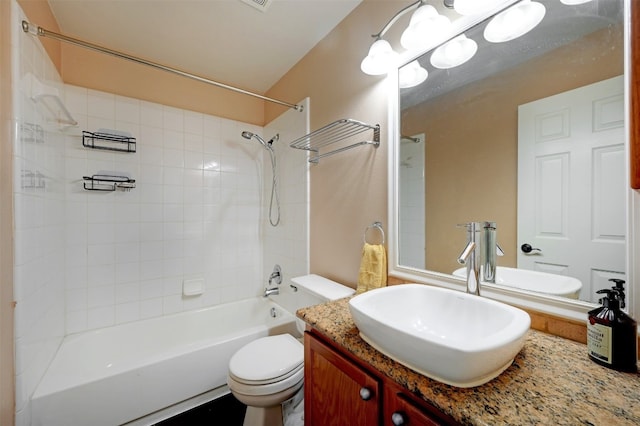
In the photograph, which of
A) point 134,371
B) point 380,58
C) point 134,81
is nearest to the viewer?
point 380,58

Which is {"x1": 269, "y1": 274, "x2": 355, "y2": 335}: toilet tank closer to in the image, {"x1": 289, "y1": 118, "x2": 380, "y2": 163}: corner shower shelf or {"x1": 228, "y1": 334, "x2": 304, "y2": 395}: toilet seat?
{"x1": 228, "y1": 334, "x2": 304, "y2": 395}: toilet seat

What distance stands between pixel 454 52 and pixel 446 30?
92mm

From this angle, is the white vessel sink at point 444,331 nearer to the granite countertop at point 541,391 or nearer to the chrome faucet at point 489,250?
the granite countertop at point 541,391

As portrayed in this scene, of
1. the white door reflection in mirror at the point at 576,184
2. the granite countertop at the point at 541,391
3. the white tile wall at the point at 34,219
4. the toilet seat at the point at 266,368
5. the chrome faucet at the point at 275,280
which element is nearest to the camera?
the granite countertop at the point at 541,391

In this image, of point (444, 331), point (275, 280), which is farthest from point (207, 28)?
point (444, 331)

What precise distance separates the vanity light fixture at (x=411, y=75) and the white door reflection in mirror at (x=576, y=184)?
18.5 inches

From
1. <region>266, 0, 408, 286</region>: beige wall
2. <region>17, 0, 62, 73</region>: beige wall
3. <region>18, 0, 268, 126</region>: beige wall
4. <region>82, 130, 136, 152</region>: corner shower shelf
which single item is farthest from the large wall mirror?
<region>82, 130, 136, 152</region>: corner shower shelf

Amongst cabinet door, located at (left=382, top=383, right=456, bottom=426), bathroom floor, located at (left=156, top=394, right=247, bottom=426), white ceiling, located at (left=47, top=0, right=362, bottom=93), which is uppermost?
white ceiling, located at (left=47, top=0, right=362, bottom=93)

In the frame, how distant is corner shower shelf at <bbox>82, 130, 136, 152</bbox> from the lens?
1811mm

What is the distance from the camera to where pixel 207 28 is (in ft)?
5.51

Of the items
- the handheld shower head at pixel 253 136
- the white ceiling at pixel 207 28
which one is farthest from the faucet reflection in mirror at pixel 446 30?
the handheld shower head at pixel 253 136

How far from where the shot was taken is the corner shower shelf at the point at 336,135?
1.33 meters

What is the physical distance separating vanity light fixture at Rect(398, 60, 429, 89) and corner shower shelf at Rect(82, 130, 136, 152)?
2.03 meters

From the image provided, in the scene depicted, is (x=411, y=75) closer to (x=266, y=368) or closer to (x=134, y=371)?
(x=266, y=368)
